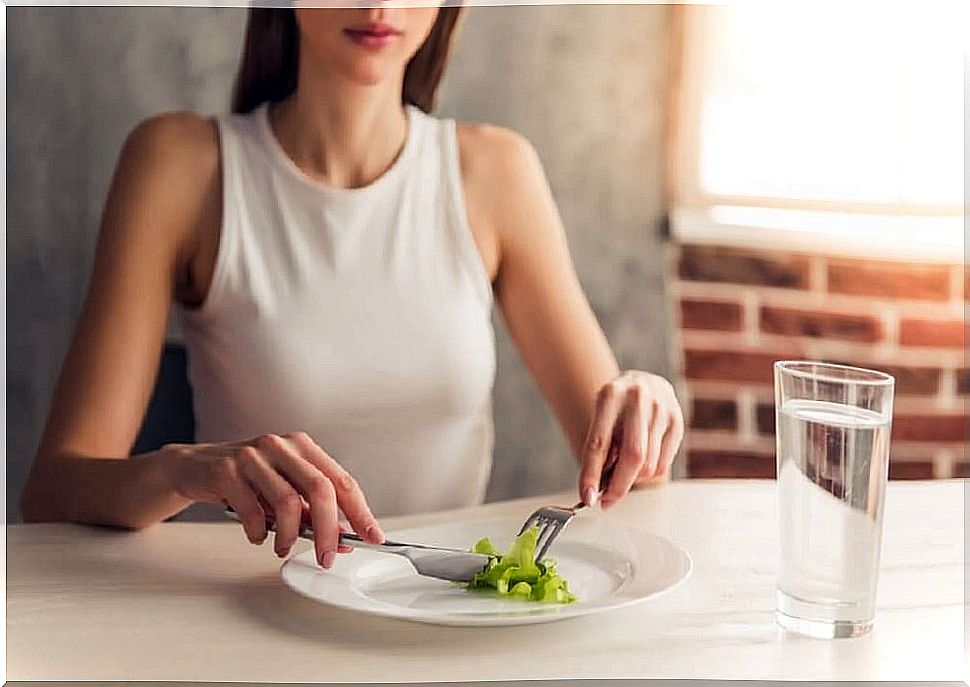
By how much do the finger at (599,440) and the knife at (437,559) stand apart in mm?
112

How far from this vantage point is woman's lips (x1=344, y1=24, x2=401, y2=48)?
88 centimetres

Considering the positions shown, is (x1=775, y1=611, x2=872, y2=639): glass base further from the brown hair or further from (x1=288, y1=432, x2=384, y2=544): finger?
the brown hair

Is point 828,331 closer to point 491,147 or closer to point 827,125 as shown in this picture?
point 827,125

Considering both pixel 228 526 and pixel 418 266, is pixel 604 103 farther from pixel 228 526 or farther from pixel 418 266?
pixel 228 526

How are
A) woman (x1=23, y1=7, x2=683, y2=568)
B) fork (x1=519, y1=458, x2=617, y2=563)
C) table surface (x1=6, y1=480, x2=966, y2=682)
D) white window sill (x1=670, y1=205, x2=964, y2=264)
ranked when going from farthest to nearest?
white window sill (x1=670, y1=205, x2=964, y2=264) → woman (x1=23, y1=7, x2=683, y2=568) → fork (x1=519, y1=458, x2=617, y2=563) → table surface (x1=6, y1=480, x2=966, y2=682)

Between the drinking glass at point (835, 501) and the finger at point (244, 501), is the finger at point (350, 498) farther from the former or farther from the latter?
the drinking glass at point (835, 501)

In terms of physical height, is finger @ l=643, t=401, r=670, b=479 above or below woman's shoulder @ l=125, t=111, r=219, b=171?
below

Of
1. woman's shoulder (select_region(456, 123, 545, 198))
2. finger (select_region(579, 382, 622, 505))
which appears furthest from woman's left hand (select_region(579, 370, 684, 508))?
woman's shoulder (select_region(456, 123, 545, 198))

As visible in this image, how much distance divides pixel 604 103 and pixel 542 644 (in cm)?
81

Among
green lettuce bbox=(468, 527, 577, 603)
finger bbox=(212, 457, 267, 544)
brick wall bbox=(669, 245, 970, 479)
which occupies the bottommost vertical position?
brick wall bbox=(669, 245, 970, 479)

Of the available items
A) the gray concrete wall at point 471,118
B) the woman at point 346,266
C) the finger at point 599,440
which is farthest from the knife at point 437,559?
the gray concrete wall at point 471,118

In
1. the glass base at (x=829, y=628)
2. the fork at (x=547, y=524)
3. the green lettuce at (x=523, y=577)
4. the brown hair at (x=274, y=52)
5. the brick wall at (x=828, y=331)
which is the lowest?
the brick wall at (x=828, y=331)

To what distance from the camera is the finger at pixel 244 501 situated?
0.55 meters

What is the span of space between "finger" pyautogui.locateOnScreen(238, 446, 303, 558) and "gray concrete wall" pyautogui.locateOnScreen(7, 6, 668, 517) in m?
0.52
